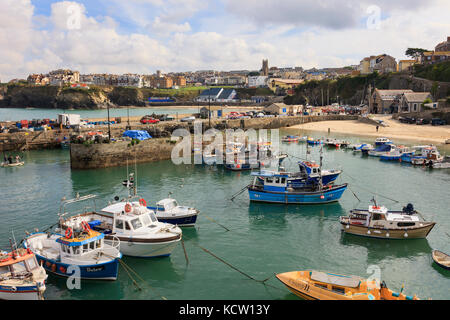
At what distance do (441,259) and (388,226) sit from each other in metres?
3.52

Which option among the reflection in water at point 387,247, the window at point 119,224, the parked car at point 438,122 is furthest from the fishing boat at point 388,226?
the parked car at point 438,122

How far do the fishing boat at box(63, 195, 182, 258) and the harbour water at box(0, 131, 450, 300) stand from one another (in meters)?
0.63

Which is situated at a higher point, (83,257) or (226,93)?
(226,93)

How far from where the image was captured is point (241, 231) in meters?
22.9

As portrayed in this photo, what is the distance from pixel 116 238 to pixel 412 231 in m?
17.2

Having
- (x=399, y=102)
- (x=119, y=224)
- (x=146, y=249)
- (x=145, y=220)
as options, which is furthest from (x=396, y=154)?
(x=399, y=102)

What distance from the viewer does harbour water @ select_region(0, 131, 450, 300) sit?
649 inches

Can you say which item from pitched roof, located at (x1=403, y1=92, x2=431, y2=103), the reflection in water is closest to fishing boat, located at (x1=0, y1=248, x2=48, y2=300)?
the reflection in water

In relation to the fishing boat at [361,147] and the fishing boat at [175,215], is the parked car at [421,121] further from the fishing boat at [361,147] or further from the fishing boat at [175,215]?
the fishing boat at [175,215]

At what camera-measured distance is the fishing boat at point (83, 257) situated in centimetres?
1636

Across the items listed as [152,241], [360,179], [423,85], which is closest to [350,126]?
[423,85]

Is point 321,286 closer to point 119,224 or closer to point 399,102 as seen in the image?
point 119,224

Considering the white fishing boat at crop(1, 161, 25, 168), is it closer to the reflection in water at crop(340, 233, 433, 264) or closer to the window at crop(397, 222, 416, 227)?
the reflection in water at crop(340, 233, 433, 264)

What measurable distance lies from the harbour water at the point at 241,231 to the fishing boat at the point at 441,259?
0.40 m
